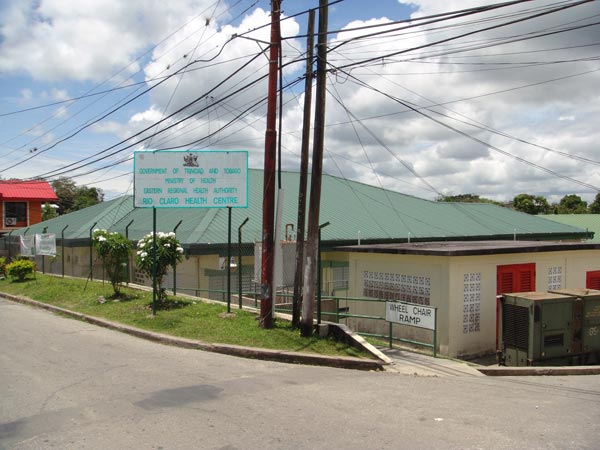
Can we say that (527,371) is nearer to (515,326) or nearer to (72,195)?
(515,326)

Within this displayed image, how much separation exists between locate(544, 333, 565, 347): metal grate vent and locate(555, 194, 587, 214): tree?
73385 mm

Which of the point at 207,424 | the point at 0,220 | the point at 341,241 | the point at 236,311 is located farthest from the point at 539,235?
the point at 0,220

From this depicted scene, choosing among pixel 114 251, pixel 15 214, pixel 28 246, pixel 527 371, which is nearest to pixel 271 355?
pixel 527 371

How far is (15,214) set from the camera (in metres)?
47.4

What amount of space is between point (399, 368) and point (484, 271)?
15.2 feet

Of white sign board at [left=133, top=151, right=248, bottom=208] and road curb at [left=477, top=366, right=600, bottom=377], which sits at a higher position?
white sign board at [left=133, top=151, right=248, bottom=208]

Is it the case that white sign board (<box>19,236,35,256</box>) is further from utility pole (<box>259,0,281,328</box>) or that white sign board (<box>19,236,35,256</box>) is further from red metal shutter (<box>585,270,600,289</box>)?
red metal shutter (<box>585,270,600,289</box>)

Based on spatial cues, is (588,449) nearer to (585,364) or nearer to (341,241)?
(585,364)

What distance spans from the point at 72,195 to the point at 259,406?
75.2 m

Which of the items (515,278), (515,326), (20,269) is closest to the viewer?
(515,326)

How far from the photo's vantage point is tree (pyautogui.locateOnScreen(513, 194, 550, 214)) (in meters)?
70.4

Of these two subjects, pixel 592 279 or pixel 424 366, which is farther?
pixel 592 279

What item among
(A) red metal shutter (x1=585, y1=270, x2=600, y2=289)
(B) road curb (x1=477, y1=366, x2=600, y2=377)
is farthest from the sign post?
(A) red metal shutter (x1=585, y1=270, x2=600, y2=289)

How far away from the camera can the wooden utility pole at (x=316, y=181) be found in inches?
418
